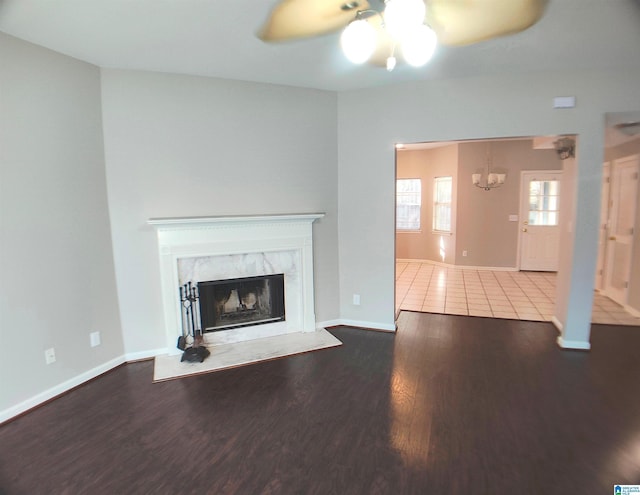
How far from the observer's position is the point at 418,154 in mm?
8180

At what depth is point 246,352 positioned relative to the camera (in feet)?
11.6

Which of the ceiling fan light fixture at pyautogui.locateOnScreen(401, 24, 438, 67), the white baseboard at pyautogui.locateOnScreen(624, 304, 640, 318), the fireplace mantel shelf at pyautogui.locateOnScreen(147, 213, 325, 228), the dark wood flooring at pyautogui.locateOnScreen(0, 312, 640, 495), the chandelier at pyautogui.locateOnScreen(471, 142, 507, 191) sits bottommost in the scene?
the dark wood flooring at pyautogui.locateOnScreen(0, 312, 640, 495)

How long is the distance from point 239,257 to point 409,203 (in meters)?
5.66

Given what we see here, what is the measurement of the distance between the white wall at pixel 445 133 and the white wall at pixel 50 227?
7.94 ft

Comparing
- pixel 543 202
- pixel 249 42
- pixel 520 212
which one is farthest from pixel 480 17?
pixel 543 202

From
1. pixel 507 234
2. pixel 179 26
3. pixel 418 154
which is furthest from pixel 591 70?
pixel 418 154

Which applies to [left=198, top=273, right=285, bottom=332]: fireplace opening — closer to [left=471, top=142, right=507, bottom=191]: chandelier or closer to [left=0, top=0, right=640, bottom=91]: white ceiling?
[left=0, top=0, right=640, bottom=91]: white ceiling

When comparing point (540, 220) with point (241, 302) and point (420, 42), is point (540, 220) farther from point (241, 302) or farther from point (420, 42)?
point (420, 42)

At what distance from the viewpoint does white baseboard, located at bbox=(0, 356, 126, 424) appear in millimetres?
2527

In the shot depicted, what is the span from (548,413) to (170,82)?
408cm

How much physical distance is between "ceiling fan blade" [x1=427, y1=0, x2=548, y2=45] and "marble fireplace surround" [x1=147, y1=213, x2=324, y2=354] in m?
2.06

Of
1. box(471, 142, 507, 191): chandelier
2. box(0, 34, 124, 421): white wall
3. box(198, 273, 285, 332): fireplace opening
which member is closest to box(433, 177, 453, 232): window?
box(471, 142, 507, 191): chandelier

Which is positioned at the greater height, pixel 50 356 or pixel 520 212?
pixel 520 212

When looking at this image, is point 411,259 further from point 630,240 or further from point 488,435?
point 488,435
